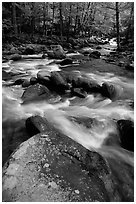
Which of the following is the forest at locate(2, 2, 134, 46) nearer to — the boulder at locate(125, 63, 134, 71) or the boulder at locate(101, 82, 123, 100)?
the boulder at locate(125, 63, 134, 71)

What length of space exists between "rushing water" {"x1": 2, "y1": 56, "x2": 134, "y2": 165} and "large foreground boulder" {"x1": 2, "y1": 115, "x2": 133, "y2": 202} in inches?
33.9

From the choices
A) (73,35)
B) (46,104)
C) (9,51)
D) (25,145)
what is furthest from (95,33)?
(25,145)

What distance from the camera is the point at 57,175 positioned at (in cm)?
216

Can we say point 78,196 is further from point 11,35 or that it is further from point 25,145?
point 11,35

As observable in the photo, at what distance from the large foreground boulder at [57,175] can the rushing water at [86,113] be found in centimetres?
86

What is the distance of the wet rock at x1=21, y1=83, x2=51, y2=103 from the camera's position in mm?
5205

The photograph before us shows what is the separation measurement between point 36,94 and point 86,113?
149cm

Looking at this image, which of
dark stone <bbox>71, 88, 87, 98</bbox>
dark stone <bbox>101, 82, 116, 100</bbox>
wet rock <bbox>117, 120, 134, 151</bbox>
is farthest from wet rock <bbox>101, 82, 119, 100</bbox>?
wet rock <bbox>117, 120, 134, 151</bbox>

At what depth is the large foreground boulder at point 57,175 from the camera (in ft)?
6.50

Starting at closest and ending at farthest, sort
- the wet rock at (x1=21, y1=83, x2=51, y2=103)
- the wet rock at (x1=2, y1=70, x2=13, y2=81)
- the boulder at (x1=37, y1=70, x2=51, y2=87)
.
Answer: the wet rock at (x1=21, y1=83, x2=51, y2=103), the boulder at (x1=37, y1=70, x2=51, y2=87), the wet rock at (x1=2, y1=70, x2=13, y2=81)

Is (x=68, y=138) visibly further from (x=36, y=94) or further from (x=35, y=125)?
(x=36, y=94)

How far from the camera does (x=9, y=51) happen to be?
39.4ft

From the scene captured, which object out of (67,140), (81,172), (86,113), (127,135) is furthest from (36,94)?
(81,172)

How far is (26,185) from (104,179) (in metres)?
0.92
